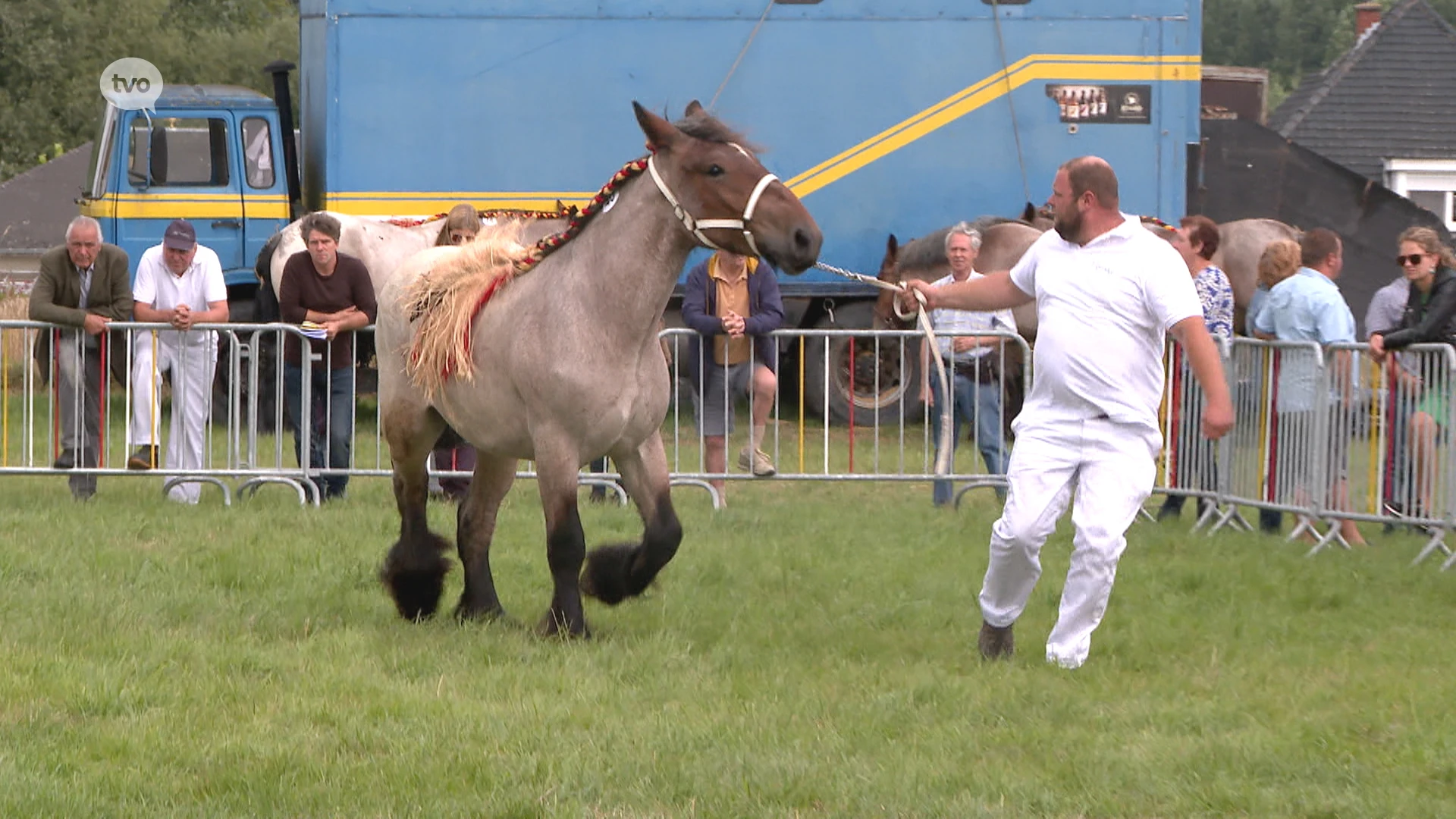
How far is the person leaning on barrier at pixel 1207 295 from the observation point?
1109cm

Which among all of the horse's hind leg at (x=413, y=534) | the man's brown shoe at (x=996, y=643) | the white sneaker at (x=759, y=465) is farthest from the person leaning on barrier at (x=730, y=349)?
the man's brown shoe at (x=996, y=643)

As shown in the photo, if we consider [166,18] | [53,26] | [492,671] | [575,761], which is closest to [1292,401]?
[492,671]

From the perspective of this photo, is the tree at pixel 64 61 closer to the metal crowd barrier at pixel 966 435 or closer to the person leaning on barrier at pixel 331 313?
the metal crowd barrier at pixel 966 435

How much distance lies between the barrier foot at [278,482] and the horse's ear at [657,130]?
501 centimetres

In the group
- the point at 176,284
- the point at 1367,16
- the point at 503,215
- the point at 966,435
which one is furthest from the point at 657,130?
the point at 1367,16

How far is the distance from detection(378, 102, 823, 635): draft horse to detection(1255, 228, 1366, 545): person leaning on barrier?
4338mm

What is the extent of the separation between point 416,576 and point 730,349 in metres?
4.36

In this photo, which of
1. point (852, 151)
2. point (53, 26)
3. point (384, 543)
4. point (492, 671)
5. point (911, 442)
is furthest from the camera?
point (53, 26)

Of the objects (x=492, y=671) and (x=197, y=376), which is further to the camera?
(x=197, y=376)

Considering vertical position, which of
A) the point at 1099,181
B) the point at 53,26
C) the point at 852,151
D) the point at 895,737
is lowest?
the point at 895,737

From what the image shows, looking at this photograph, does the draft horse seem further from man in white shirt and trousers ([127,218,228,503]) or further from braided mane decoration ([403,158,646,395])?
man in white shirt and trousers ([127,218,228,503])

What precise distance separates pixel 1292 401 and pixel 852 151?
6952mm

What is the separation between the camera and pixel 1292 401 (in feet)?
33.7

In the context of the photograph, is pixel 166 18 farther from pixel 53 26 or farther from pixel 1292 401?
pixel 1292 401
